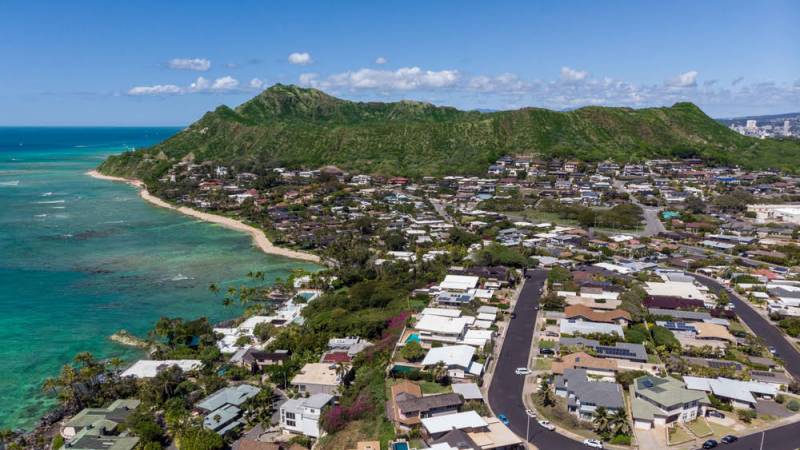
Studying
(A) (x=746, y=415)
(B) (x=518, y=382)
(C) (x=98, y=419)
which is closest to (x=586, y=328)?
(B) (x=518, y=382)

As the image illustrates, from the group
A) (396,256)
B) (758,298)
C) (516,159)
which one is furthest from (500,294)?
(516,159)

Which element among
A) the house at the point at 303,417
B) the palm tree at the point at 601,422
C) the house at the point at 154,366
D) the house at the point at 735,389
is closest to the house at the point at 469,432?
the palm tree at the point at 601,422

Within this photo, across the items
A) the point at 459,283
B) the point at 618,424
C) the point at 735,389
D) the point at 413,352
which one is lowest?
the point at 618,424

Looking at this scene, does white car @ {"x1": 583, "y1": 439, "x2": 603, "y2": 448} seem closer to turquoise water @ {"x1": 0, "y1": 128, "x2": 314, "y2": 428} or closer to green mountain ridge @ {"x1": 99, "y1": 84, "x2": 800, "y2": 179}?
turquoise water @ {"x1": 0, "y1": 128, "x2": 314, "y2": 428}

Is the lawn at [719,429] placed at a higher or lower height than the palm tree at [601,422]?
lower

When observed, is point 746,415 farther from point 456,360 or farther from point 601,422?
point 456,360

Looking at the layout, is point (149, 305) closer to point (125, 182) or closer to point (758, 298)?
point (758, 298)

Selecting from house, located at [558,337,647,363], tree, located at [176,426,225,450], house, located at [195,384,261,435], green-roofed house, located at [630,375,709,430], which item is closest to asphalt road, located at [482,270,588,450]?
house, located at [558,337,647,363]

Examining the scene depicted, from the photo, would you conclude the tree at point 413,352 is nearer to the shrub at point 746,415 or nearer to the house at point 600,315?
the house at point 600,315
